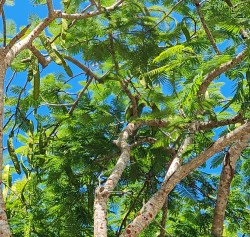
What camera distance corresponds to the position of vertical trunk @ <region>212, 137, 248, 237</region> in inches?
217

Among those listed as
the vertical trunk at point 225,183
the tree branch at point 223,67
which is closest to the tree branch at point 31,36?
the tree branch at point 223,67

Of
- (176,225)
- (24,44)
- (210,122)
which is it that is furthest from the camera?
(176,225)

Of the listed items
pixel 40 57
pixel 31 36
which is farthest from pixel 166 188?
pixel 31 36

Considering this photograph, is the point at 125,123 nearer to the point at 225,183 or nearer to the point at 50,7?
the point at 225,183

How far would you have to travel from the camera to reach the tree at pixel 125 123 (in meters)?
4.88

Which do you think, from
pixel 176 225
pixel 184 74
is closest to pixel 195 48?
pixel 184 74

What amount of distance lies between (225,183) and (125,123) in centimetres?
173

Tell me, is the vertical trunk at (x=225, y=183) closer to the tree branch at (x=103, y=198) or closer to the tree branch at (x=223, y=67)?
the tree branch at (x=223, y=67)

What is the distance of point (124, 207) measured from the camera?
7230 mm

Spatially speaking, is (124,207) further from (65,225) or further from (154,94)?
(154,94)

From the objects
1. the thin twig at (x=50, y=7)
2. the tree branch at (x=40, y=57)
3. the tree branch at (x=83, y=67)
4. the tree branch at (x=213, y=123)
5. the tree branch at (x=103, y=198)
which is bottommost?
the tree branch at (x=103, y=198)

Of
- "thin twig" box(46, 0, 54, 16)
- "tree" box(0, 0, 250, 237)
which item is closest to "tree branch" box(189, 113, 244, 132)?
"tree" box(0, 0, 250, 237)

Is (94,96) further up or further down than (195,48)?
further up

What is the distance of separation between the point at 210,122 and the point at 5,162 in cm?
249
